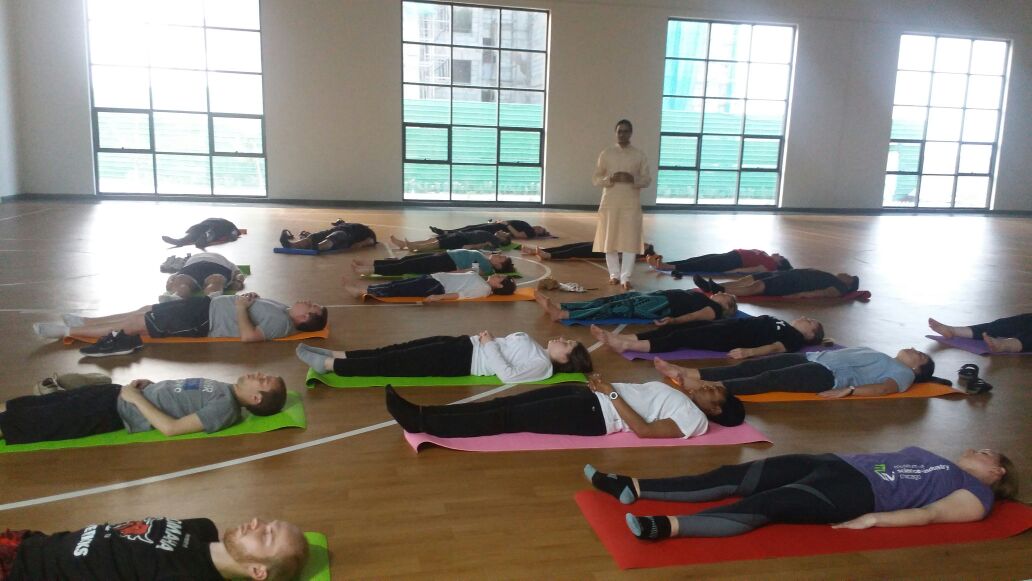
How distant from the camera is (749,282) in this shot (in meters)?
7.32

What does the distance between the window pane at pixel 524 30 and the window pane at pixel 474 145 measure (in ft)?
6.40

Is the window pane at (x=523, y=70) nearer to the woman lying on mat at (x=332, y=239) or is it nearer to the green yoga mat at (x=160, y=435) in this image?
the woman lying on mat at (x=332, y=239)

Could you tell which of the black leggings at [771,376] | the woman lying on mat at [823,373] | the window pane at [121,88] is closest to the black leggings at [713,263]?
the woman lying on mat at [823,373]

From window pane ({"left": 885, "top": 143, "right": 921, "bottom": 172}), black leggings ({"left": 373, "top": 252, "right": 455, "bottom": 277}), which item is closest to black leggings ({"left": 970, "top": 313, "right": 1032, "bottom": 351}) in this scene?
black leggings ({"left": 373, "top": 252, "right": 455, "bottom": 277})

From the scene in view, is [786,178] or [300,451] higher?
[786,178]

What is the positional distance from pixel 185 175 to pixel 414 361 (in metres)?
12.6

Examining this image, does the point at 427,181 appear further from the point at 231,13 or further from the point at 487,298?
the point at 487,298

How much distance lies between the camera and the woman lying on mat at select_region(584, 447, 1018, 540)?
279cm

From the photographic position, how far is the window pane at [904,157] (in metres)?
18.4

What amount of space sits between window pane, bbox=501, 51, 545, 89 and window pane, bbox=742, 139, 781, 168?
5412mm

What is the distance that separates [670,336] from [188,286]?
4060mm

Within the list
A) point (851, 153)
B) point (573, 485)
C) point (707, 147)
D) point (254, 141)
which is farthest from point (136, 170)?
point (851, 153)

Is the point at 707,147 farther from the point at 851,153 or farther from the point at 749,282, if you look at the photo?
the point at 749,282

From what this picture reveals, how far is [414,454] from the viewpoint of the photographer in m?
3.42
